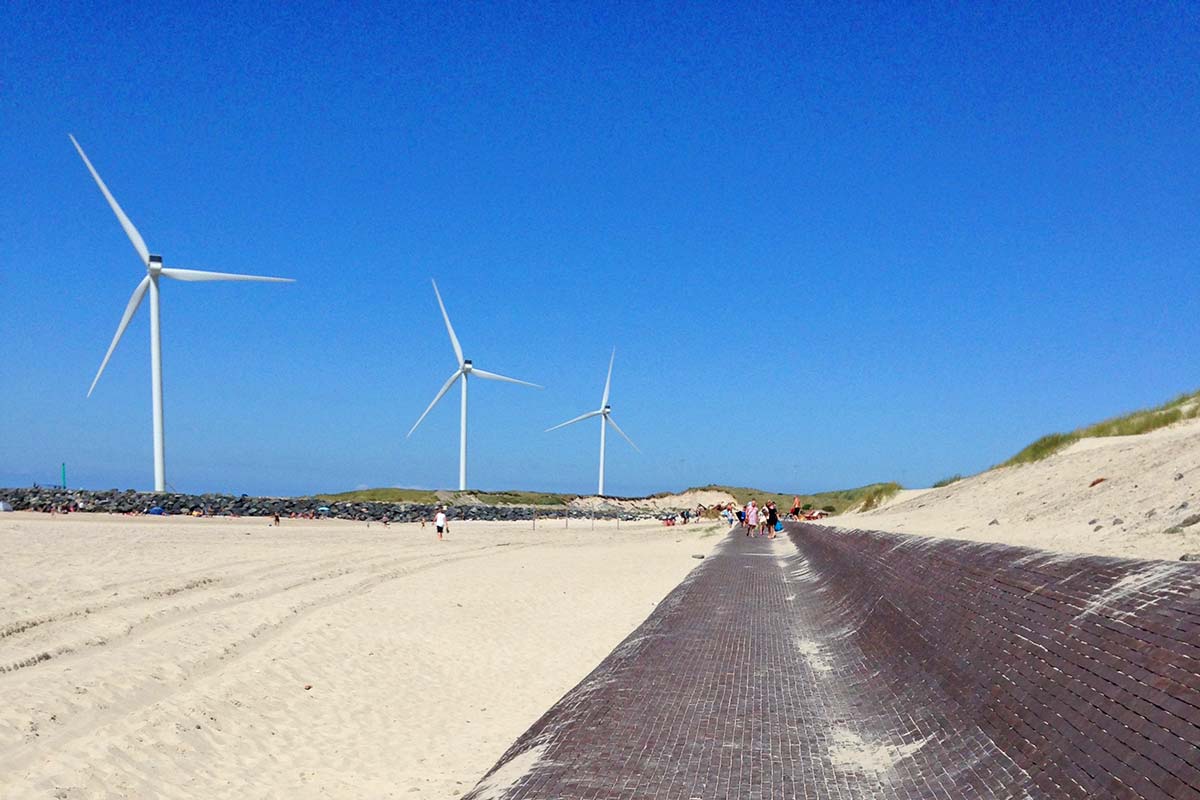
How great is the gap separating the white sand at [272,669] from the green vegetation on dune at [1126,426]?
1446 cm

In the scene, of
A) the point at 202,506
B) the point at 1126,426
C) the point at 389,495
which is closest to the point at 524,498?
the point at 389,495

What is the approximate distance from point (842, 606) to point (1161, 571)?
28.2ft

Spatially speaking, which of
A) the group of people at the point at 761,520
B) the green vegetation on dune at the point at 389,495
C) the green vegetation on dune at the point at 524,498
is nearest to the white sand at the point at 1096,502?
the group of people at the point at 761,520

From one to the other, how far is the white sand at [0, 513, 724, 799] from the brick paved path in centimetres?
169

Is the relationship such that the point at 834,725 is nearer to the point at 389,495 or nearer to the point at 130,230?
the point at 130,230

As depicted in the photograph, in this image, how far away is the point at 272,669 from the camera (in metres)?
11.1

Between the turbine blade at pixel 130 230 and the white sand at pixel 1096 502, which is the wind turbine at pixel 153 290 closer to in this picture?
the turbine blade at pixel 130 230

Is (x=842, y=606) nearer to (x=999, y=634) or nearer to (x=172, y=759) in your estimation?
(x=999, y=634)

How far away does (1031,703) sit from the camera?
5.48 metres

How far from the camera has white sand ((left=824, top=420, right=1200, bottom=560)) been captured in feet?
37.9

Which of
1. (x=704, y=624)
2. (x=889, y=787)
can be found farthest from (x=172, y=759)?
(x=704, y=624)

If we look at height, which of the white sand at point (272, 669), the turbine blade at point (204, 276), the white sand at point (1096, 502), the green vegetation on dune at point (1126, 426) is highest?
the turbine blade at point (204, 276)

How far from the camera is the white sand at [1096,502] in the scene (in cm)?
1156

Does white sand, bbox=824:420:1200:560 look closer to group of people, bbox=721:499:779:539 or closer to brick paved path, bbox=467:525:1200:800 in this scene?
brick paved path, bbox=467:525:1200:800
